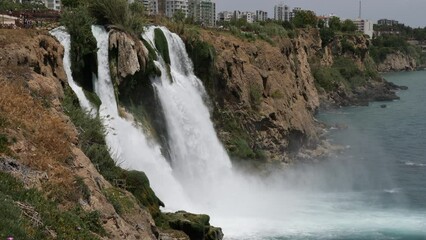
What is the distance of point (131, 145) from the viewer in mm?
22844

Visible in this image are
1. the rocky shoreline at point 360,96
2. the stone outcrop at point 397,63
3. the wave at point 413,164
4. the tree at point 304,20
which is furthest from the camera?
the stone outcrop at point 397,63

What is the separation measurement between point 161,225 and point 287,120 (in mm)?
24864

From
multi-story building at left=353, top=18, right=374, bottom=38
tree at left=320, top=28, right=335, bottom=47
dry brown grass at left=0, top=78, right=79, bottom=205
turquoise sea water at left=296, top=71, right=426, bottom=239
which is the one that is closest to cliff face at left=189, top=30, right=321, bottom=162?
turquoise sea water at left=296, top=71, right=426, bottom=239

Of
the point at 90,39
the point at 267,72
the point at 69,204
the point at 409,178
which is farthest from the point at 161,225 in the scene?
the point at 267,72

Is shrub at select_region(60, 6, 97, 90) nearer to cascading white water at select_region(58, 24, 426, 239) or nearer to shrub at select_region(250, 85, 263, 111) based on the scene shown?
cascading white water at select_region(58, 24, 426, 239)

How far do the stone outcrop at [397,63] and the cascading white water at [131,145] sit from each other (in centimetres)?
11252

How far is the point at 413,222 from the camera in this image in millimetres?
25906

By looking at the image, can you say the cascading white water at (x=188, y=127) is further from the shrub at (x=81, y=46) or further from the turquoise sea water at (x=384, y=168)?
the turquoise sea water at (x=384, y=168)

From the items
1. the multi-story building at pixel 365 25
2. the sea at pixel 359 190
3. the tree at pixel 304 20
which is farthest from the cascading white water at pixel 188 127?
the multi-story building at pixel 365 25

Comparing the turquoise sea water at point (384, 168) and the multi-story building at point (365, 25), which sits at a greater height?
the multi-story building at point (365, 25)

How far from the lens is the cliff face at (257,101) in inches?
1407

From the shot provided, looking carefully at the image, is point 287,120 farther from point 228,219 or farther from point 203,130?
point 228,219

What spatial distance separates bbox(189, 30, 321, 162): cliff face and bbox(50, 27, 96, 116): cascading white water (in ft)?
45.6

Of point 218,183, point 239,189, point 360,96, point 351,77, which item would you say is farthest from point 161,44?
point 351,77
